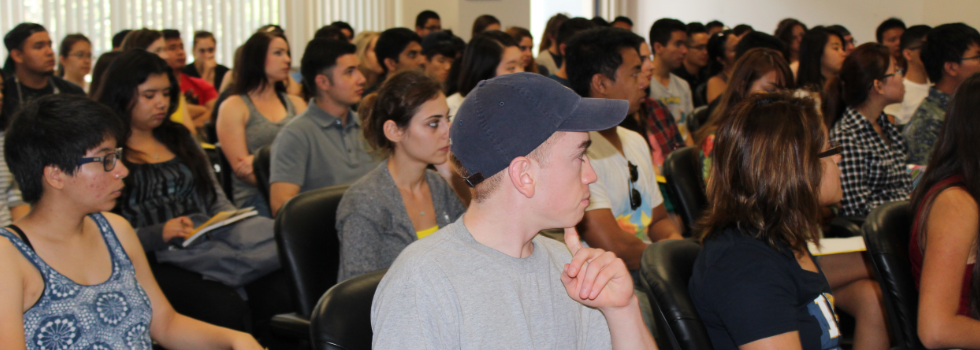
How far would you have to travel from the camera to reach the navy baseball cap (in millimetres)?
1040

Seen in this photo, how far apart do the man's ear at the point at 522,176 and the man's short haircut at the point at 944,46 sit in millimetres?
3722

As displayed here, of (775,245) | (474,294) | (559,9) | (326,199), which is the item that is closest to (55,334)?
(326,199)

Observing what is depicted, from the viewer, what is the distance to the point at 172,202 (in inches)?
107

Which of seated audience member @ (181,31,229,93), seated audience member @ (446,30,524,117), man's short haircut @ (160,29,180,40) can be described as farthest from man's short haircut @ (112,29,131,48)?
seated audience member @ (446,30,524,117)

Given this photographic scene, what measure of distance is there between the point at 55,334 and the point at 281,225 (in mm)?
595

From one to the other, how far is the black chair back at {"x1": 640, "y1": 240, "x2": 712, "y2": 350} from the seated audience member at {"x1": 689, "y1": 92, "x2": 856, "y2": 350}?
4cm

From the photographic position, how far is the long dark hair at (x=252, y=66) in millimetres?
3863

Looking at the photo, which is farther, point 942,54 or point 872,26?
point 872,26

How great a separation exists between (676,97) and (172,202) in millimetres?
3343

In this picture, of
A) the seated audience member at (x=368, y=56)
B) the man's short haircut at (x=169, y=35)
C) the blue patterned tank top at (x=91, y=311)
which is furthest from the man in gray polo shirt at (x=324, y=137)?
the man's short haircut at (x=169, y=35)

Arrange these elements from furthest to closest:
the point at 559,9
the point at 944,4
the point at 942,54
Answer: the point at 559,9
the point at 944,4
the point at 942,54

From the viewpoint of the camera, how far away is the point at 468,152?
1083 mm

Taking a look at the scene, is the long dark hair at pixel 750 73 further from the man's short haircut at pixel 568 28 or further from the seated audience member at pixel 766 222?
the man's short haircut at pixel 568 28

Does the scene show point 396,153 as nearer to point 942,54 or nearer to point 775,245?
point 775,245
